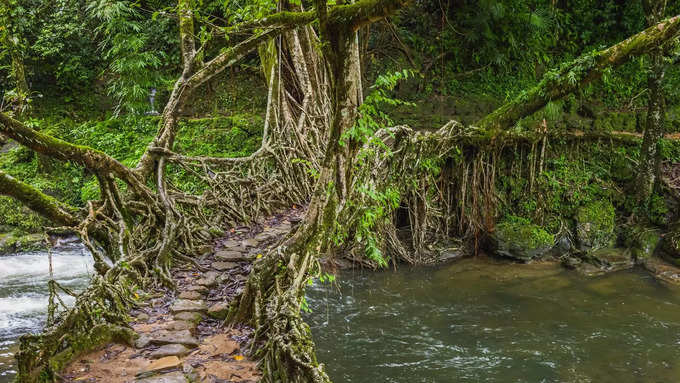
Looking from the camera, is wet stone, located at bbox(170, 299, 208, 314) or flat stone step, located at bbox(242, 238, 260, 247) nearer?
wet stone, located at bbox(170, 299, 208, 314)

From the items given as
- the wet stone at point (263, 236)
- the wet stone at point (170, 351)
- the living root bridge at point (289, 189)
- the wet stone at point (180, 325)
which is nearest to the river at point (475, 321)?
the living root bridge at point (289, 189)

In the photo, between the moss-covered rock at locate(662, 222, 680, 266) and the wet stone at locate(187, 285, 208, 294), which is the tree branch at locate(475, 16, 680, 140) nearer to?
the moss-covered rock at locate(662, 222, 680, 266)

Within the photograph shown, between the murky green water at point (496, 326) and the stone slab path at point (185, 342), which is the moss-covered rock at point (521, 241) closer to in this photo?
the murky green water at point (496, 326)

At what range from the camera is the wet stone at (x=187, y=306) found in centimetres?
382

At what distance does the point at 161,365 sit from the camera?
2984 mm

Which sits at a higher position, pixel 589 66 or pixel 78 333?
pixel 589 66

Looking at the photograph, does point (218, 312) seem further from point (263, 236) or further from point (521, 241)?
point (521, 241)

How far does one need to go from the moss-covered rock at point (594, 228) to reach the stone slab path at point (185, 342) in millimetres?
5733

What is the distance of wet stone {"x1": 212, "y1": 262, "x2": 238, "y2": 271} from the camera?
15.9 ft

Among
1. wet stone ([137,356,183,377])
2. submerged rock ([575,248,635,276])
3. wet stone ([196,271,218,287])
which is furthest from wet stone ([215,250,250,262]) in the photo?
submerged rock ([575,248,635,276])

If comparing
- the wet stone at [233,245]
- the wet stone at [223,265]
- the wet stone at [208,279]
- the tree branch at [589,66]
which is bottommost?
the wet stone at [208,279]

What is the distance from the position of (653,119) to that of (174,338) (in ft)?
26.2

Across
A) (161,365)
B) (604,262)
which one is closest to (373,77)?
(604,262)

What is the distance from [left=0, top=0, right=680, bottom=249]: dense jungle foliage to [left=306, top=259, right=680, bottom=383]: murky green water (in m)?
2.19
